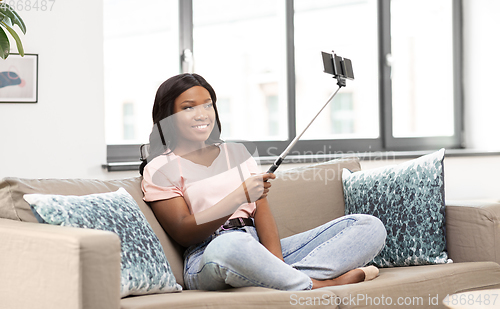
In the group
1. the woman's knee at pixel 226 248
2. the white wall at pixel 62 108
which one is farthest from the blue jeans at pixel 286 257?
the white wall at pixel 62 108

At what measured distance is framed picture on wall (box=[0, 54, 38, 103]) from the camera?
2176 millimetres

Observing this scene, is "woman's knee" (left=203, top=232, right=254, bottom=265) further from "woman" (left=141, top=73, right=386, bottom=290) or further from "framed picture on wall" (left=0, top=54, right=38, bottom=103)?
"framed picture on wall" (left=0, top=54, right=38, bottom=103)

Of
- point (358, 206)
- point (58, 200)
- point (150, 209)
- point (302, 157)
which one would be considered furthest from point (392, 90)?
point (58, 200)

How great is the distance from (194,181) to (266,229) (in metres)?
0.30

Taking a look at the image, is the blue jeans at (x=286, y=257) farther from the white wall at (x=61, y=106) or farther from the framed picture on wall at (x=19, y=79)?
the framed picture on wall at (x=19, y=79)

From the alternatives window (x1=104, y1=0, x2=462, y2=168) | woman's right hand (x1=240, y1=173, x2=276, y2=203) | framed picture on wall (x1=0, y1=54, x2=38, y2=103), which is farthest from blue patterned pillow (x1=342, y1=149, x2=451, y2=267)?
framed picture on wall (x1=0, y1=54, x2=38, y2=103)

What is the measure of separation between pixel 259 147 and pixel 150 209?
1246 millimetres

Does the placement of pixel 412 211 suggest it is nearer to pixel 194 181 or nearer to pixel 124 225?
pixel 194 181

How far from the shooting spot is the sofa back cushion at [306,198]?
6.56 ft

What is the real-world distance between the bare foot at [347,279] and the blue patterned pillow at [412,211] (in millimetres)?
312

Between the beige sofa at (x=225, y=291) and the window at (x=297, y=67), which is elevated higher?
the window at (x=297, y=67)

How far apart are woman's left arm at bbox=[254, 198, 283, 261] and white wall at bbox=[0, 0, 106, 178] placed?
94cm

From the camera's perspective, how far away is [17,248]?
119 centimetres
